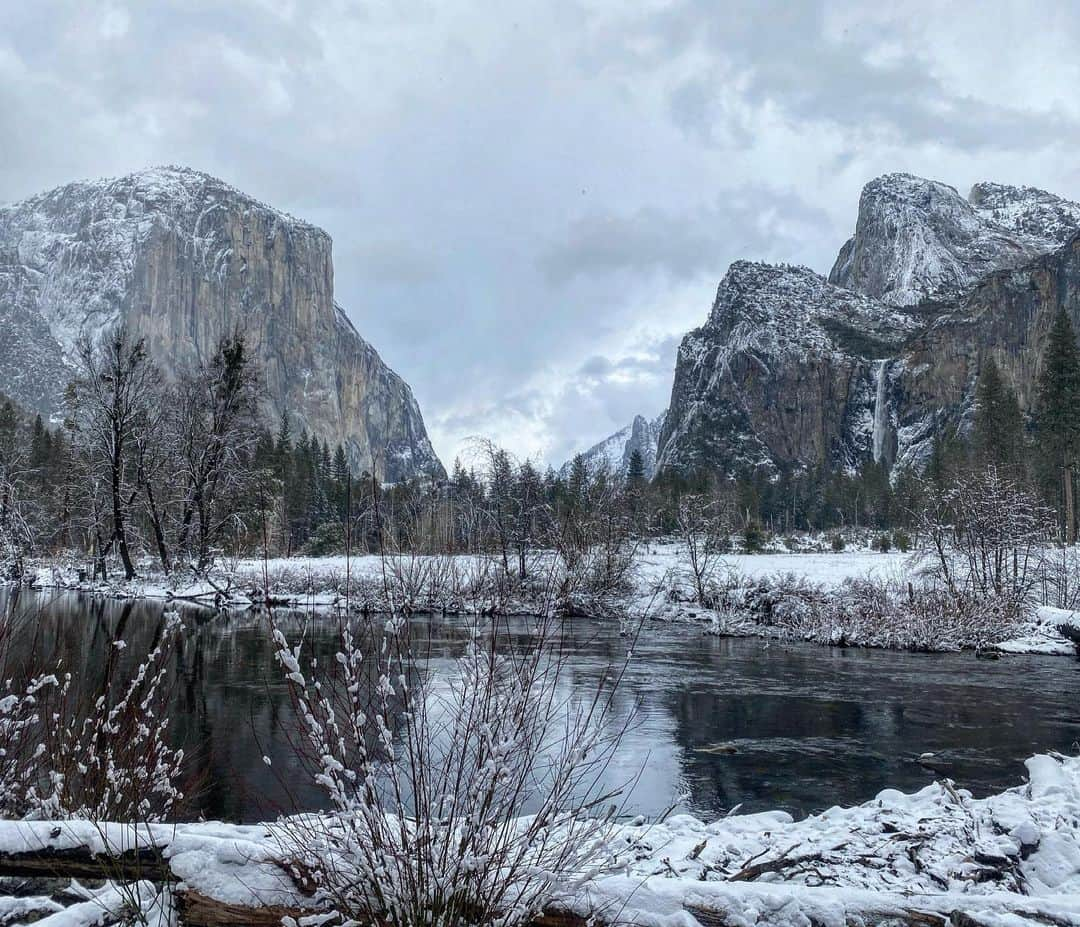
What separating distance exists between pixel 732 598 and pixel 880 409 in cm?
15365

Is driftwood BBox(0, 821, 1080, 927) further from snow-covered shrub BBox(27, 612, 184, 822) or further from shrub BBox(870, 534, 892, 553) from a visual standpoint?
shrub BBox(870, 534, 892, 553)

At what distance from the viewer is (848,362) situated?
16900 cm

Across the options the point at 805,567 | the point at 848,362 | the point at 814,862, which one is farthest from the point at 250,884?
the point at 848,362

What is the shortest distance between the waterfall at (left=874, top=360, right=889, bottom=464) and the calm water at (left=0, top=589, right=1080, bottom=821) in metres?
152

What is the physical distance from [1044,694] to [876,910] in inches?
522

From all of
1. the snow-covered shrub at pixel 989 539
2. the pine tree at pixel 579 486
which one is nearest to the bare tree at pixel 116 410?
the pine tree at pixel 579 486

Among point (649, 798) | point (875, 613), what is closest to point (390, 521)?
point (649, 798)

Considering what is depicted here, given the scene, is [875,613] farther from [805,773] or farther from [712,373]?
[712,373]

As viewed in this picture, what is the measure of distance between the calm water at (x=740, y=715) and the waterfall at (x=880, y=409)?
15151cm

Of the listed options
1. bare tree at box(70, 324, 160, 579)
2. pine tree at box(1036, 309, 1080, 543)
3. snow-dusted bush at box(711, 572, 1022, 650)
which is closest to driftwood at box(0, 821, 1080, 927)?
snow-dusted bush at box(711, 572, 1022, 650)

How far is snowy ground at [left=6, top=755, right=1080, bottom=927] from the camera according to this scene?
3197mm

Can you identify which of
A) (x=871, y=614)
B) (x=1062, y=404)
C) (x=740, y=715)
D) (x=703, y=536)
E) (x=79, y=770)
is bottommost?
(x=740, y=715)

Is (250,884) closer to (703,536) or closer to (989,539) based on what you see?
(989,539)

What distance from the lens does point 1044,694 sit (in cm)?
1384
